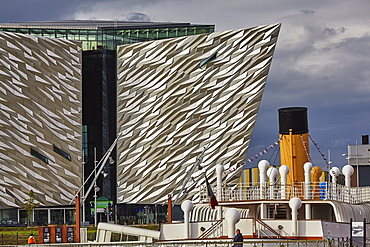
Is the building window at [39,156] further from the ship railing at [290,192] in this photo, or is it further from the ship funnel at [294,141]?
the ship funnel at [294,141]

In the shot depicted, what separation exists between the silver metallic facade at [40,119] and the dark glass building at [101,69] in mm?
2282

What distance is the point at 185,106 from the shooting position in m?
51.0

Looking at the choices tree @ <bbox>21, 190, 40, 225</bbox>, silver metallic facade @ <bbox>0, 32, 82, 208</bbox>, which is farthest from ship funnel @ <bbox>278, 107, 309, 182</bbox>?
silver metallic facade @ <bbox>0, 32, 82, 208</bbox>

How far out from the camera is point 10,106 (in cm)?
5056

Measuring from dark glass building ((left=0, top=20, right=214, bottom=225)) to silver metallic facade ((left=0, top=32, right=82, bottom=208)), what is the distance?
228 cm

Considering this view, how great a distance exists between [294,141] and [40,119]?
102 ft

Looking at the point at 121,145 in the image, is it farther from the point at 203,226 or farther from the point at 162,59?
the point at 203,226

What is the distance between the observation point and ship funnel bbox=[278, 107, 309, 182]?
23.6m

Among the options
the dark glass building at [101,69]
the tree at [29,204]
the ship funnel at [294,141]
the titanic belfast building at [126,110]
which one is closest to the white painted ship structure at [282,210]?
the ship funnel at [294,141]

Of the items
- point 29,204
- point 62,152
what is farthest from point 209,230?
point 62,152

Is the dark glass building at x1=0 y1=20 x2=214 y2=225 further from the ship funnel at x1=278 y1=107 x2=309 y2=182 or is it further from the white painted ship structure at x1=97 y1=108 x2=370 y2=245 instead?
the ship funnel at x1=278 y1=107 x2=309 y2=182

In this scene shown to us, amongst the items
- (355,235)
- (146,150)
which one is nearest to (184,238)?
(355,235)

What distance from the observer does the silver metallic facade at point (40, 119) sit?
1984 inches

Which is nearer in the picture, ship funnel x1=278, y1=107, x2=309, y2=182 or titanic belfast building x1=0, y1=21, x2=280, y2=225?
ship funnel x1=278, y1=107, x2=309, y2=182
